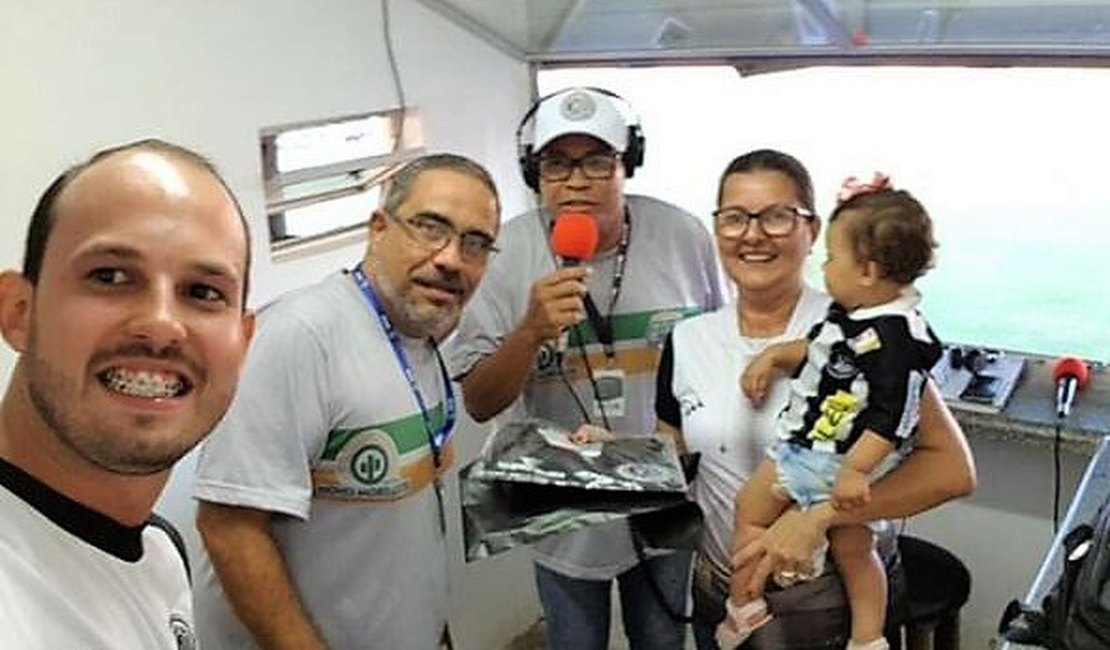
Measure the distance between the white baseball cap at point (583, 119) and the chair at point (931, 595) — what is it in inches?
43.9

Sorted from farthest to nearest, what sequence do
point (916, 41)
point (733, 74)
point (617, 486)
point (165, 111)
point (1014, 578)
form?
point (733, 74) → point (1014, 578) → point (916, 41) → point (165, 111) → point (617, 486)

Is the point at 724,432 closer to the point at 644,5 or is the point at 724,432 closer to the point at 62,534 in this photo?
the point at 62,534

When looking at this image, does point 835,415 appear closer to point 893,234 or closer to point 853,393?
point 853,393

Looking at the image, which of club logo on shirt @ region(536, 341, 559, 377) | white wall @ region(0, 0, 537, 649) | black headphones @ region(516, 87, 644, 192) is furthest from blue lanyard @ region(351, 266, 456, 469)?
white wall @ region(0, 0, 537, 649)

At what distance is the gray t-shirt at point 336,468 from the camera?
1668mm

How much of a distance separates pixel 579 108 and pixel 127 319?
1.23 metres

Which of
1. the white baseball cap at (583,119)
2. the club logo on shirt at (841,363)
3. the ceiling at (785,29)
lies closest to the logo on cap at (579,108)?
the white baseball cap at (583,119)

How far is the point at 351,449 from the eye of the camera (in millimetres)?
1748

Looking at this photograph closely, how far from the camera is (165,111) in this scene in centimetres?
220

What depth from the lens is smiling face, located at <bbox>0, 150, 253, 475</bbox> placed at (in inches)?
41.9

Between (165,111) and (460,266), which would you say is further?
(165,111)

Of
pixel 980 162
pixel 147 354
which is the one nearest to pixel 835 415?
pixel 147 354

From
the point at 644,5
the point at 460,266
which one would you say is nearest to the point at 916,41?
the point at 644,5

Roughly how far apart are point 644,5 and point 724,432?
1.61 m
